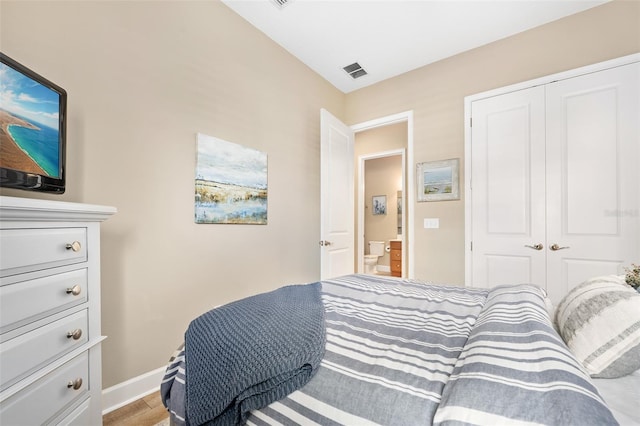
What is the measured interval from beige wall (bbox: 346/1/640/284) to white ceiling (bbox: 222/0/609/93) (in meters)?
0.11

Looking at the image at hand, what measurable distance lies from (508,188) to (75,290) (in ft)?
10.5

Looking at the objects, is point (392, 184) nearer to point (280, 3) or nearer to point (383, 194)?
point (383, 194)

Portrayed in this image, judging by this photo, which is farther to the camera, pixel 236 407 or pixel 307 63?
pixel 307 63

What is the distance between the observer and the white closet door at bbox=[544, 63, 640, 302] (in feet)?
7.01

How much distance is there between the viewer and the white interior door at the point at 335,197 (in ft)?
9.89

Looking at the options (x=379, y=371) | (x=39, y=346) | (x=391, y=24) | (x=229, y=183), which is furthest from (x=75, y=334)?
(x=391, y=24)

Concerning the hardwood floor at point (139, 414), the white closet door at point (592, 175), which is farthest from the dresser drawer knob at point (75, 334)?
the white closet door at point (592, 175)

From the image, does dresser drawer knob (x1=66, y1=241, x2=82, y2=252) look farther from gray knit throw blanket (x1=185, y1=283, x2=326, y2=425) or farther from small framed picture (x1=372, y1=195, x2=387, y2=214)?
small framed picture (x1=372, y1=195, x2=387, y2=214)

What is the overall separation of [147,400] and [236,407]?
1449mm

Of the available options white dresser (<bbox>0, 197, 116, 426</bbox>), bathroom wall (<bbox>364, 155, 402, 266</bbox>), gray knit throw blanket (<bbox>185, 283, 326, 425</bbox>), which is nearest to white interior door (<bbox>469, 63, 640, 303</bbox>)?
gray knit throw blanket (<bbox>185, 283, 326, 425</bbox>)

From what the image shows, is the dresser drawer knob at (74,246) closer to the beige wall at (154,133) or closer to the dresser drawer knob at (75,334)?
the dresser drawer knob at (75,334)

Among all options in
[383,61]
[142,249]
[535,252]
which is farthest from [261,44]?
[535,252]

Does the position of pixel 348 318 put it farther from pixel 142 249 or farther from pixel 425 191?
pixel 425 191

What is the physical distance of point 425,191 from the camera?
121 inches
